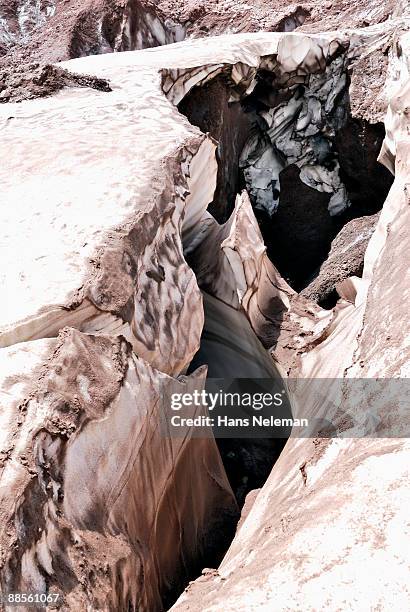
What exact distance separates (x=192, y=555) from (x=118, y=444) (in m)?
0.46

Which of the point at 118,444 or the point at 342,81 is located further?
the point at 342,81

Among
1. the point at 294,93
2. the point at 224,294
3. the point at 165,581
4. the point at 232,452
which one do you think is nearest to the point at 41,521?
the point at 165,581

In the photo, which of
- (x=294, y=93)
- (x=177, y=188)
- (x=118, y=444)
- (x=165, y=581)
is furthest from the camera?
(x=294, y=93)

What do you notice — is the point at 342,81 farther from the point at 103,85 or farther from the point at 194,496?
the point at 194,496

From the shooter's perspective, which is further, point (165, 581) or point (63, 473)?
point (165, 581)

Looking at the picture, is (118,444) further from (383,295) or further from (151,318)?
(383,295)

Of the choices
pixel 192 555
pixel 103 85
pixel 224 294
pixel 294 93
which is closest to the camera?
pixel 192 555

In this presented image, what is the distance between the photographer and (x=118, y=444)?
1.22m

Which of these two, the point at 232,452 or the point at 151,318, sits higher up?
the point at 151,318

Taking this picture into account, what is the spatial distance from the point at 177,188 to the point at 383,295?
2.37ft

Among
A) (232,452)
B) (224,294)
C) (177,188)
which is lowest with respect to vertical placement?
(232,452)

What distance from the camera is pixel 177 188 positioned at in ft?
6.42

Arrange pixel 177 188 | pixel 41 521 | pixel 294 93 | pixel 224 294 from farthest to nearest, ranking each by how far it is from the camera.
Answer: pixel 294 93, pixel 224 294, pixel 177 188, pixel 41 521

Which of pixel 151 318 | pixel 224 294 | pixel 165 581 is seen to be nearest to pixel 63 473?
pixel 165 581
